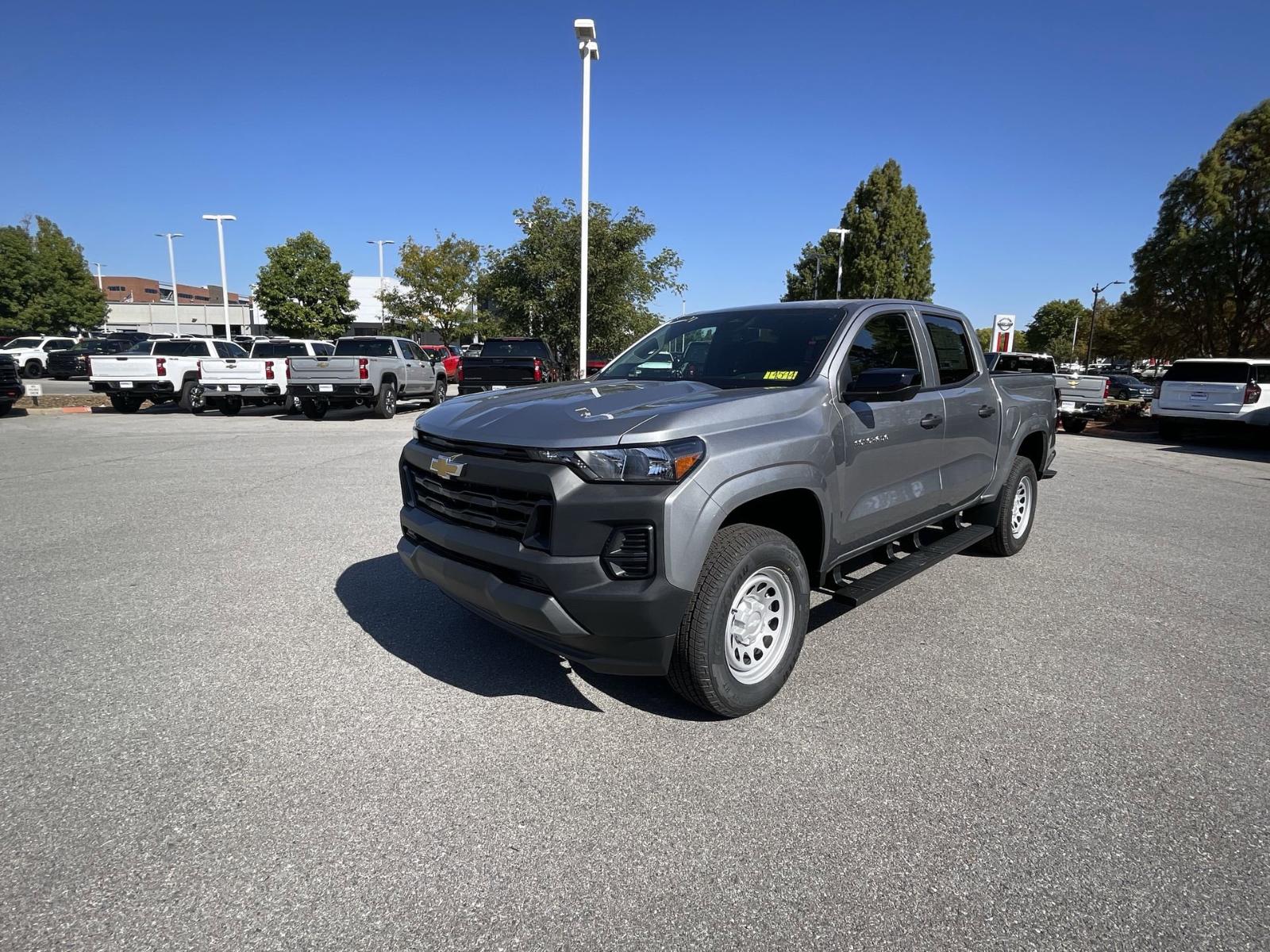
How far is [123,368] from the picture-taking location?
16.7m

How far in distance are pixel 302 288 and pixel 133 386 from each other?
29154mm

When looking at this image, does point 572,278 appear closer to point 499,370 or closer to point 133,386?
point 499,370

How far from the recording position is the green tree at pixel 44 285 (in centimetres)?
4766

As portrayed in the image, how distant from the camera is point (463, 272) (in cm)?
4066

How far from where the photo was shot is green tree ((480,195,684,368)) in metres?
23.7

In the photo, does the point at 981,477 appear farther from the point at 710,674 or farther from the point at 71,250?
the point at 71,250

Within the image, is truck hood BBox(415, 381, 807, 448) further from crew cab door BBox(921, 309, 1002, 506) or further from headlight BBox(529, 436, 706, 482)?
crew cab door BBox(921, 309, 1002, 506)

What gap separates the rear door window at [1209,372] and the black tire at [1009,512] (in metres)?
13.2

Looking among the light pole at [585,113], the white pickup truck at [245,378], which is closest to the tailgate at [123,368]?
the white pickup truck at [245,378]

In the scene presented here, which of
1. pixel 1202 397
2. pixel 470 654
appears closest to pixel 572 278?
pixel 1202 397

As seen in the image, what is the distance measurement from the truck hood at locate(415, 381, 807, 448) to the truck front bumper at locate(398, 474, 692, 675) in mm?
301

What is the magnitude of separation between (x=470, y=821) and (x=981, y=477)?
414 centimetres

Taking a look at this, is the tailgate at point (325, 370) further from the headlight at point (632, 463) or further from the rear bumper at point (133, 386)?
the headlight at point (632, 463)

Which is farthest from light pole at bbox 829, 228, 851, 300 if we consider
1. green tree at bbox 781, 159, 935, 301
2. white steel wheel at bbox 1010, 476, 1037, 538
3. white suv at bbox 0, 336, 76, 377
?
white suv at bbox 0, 336, 76, 377
